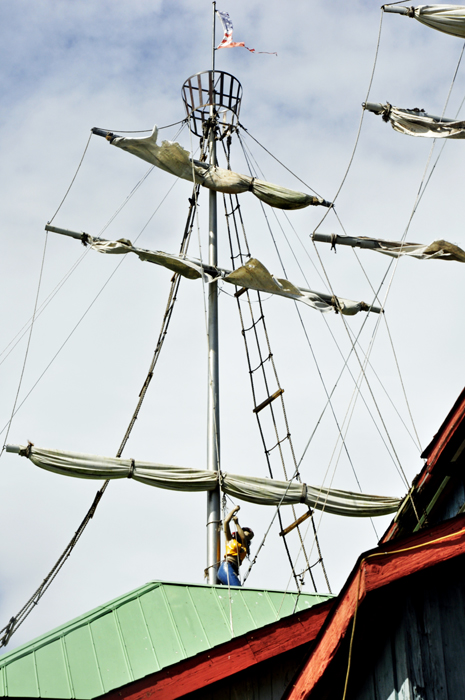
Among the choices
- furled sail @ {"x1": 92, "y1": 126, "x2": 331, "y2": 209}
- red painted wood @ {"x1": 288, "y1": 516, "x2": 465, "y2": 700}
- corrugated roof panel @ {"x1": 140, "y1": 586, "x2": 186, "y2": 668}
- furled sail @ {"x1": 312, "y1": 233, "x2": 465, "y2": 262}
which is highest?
furled sail @ {"x1": 92, "y1": 126, "x2": 331, "y2": 209}

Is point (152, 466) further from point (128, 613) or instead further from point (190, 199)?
point (190, 199)

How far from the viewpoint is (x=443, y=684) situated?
14.5 feet

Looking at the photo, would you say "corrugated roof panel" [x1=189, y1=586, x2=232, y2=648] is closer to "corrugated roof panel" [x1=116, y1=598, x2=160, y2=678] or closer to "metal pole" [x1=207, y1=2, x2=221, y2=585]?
"corrugated roof panel" [x1=116, y1=598, x2=160, y2=678]

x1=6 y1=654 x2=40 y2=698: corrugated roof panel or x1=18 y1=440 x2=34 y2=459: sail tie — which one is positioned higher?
x1=18 y1=440 x2=34 y2=459: sail tie

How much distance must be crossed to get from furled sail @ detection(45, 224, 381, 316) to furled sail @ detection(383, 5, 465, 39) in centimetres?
459

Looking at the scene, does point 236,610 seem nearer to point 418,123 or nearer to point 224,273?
point 418,123

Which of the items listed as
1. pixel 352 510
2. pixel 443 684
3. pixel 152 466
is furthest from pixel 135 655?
pixel 352 510

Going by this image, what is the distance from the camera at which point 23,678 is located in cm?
683

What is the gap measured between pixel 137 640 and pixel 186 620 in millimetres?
555

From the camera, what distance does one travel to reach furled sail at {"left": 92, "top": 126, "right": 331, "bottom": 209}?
50.1 feet

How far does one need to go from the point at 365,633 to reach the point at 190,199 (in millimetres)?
13962

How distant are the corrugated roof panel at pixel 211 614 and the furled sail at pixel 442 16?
8091mm

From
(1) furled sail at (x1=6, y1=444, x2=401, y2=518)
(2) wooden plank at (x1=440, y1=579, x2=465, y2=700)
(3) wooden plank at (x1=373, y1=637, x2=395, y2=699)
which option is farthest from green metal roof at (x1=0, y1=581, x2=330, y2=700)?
(1) furled sail at (x1=6, y1=444, x2=401, y2=518)

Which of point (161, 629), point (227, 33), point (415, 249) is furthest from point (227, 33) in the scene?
point (161, 629)
